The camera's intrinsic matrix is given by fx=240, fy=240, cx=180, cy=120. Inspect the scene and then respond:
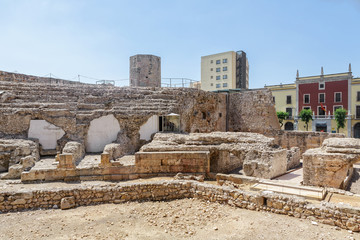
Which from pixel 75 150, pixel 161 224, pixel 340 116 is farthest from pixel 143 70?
pixel 340 116

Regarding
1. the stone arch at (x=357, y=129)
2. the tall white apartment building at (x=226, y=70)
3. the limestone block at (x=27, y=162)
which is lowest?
the limestone block at (x=27, y=162)

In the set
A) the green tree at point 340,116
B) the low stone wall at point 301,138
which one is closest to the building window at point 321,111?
the green tree at point 340,116

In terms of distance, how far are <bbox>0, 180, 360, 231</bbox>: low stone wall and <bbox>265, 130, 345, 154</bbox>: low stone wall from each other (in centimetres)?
1367

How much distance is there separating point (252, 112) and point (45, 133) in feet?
51.1

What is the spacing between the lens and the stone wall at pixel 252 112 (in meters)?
20.1

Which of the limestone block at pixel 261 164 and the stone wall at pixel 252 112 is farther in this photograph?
the stone wall at pixel 252 112

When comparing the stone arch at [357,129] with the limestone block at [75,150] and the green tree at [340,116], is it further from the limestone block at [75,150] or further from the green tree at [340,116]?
the limestone block at [75,150]

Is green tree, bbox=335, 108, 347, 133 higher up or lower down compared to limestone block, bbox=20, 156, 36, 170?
higher up

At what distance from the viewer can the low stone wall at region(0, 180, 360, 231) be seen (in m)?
5.25

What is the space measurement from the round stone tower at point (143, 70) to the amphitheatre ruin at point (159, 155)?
19.3 feet

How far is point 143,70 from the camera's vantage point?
23203 millimetres

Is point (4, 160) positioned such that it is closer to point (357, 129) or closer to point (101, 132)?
point (101, 132)

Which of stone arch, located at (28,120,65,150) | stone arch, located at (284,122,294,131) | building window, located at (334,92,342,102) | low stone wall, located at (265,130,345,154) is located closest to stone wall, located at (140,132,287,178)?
stone arch, located at (28,120,65,150)

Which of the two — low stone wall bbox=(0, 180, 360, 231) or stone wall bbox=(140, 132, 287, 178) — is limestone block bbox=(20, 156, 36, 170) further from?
stone wall bbox=(140, 132, 287, 178)
